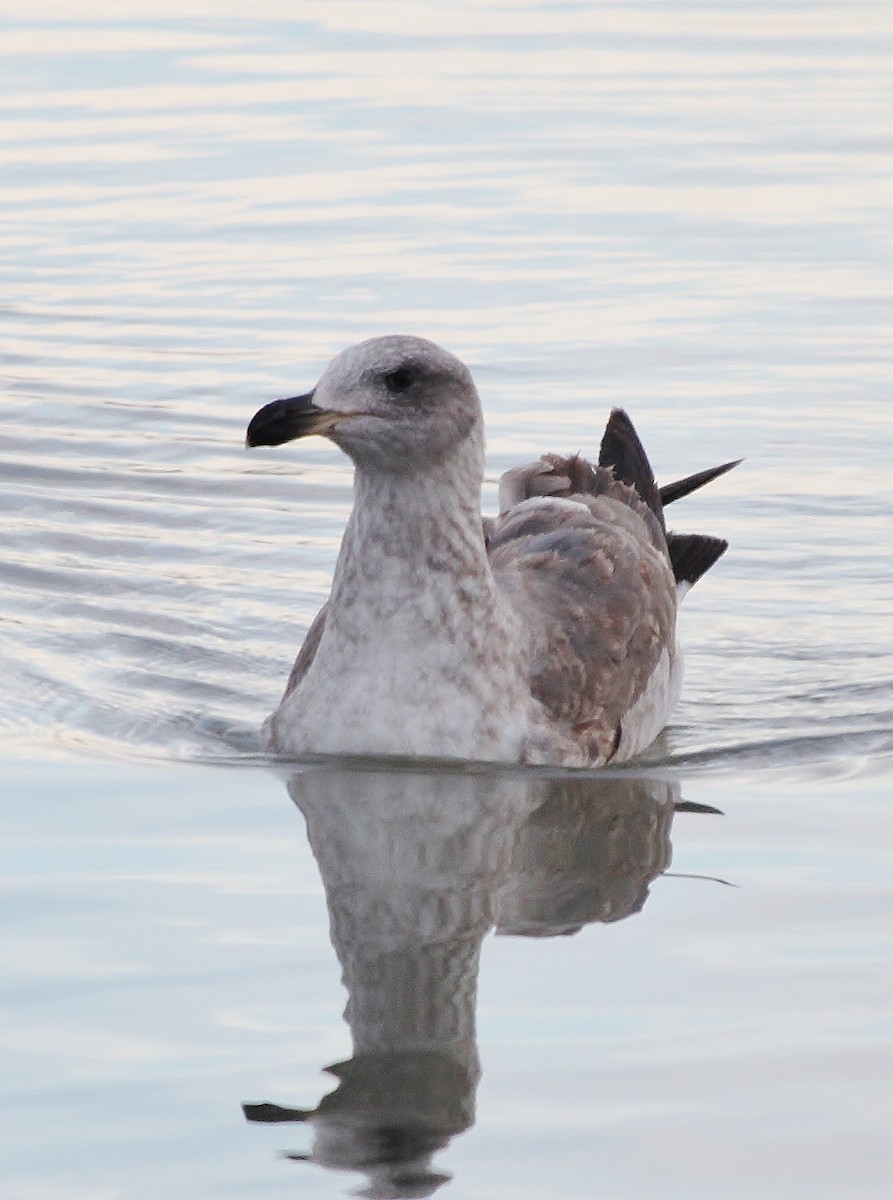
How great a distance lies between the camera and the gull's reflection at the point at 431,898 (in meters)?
5.85

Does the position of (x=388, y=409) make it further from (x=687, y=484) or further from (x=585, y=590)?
(x=687, y=484)

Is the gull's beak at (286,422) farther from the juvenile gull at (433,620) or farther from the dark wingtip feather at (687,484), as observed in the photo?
the dark wingtip feather at (687,484)

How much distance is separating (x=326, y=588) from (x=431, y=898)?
411cm

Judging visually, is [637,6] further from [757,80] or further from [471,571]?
[471,571]

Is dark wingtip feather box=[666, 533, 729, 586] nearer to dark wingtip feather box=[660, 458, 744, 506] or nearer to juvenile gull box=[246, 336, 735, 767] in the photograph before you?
dark wingtip feather box=[660, 458, 744, 506]

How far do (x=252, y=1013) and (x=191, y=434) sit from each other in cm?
758

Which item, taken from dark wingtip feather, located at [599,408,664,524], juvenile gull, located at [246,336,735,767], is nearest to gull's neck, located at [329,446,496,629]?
juvenile gull, located at [246,336,735,767]

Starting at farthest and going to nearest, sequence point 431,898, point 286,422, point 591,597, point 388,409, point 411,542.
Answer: point 591,597, point 411,542, point 388,409, point 286,422, point 431,898

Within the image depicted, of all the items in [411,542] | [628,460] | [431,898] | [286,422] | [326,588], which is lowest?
[431,898]

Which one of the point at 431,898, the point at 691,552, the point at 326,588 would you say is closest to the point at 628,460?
the point at 691,552

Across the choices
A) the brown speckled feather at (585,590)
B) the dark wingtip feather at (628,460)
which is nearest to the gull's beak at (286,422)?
the brown speckled feather at (585,590)

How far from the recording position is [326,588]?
11469 millimetres

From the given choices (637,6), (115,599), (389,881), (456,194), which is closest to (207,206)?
(456,194)

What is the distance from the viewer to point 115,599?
1120cm
